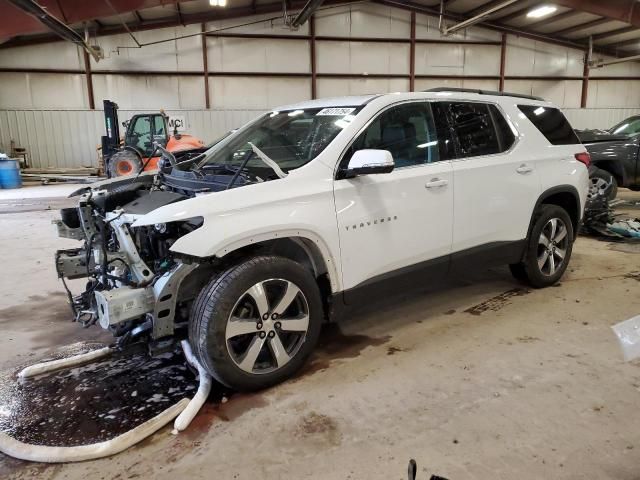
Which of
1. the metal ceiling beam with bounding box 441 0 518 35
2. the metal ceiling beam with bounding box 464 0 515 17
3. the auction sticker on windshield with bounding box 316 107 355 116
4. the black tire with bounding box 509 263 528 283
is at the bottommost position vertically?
the black tire with bounding box 509 263 528 283

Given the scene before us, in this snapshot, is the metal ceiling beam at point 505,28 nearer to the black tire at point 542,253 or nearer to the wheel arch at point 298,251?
the black tire at point 542,253

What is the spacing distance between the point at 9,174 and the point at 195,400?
13.9 metres

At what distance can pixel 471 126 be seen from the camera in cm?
365

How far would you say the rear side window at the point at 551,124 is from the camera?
411 cm

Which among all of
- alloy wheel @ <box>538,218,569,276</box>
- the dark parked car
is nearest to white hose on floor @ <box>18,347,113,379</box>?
alloy wheel @ <box>538,218,569,276</box>

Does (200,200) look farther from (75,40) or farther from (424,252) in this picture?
(75,40)

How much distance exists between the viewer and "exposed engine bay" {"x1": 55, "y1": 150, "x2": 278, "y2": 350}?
251cm

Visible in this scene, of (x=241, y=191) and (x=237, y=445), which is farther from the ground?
(x=241, y=191)

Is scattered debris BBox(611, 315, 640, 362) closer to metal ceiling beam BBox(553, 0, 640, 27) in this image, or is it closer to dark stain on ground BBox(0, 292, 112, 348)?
dark stain on ground BBox(0, 292, 112, 348)

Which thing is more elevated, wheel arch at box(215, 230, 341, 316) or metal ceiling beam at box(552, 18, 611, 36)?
metal ceiling beam at box(552, 18, 611, 36)

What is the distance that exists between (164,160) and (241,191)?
4.75 feet

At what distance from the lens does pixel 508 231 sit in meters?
3.86

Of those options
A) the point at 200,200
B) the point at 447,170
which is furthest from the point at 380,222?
the point at 200,200

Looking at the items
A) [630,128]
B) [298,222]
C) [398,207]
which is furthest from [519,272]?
[630,128]
